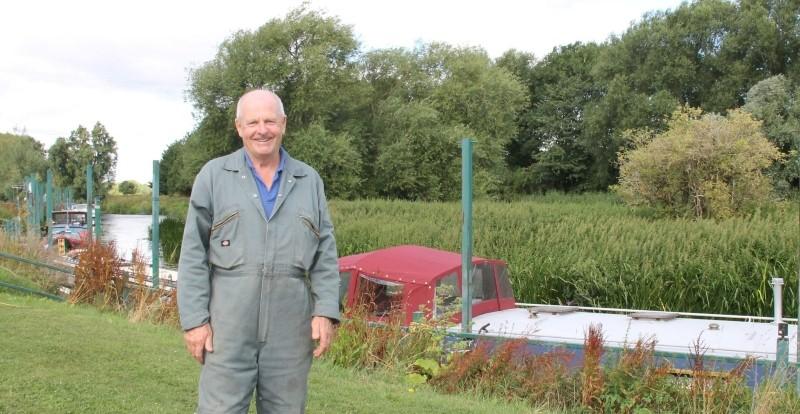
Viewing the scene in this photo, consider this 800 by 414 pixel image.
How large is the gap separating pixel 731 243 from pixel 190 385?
1285cm

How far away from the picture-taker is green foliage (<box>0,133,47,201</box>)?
59500 mm

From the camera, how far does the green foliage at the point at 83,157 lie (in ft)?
Result: 259

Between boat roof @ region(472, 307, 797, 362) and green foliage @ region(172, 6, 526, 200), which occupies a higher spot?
green foliage @ region(172, 6, 526, 200)

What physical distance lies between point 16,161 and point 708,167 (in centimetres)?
5949

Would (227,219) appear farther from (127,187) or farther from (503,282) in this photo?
(127,187)

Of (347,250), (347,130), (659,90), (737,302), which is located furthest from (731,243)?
(659,90)

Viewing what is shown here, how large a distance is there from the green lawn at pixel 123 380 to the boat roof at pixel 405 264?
2291 millimetres

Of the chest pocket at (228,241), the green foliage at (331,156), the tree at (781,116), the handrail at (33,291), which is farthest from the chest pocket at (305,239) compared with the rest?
the green foliage at (331,156)

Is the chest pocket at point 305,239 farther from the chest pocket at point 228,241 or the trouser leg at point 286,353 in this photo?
the chest pocket at point 228,241

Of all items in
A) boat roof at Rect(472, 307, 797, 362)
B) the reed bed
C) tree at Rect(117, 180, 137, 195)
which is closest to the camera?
boat roof at Rect(472, 307, 797, 362)

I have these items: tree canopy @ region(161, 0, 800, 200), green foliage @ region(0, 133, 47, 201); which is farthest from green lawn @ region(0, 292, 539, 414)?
green foliage @ region(0, 133, 47, 201)

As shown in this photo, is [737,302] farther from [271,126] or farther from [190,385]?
[271,126]

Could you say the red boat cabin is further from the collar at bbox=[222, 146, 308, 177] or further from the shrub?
the collar at bbox=[222, 146, 308, 177]

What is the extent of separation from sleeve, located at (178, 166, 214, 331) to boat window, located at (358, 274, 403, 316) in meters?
5.96
